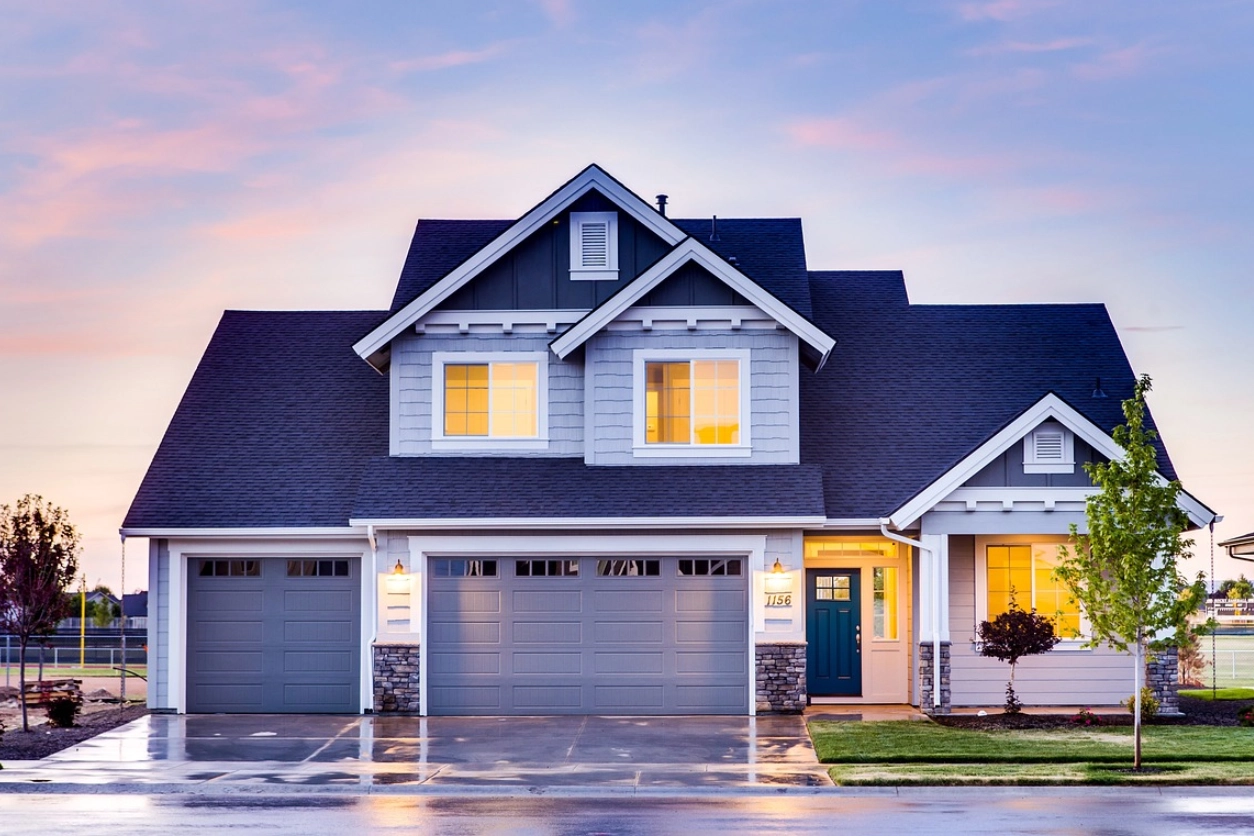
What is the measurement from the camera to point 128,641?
39.0 m

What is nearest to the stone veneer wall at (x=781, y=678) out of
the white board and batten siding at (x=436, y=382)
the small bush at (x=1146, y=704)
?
the white board and batten siding at (x=436, y=382)

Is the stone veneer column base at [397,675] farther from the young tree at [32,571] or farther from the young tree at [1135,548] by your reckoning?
the young tree at [1135,548]

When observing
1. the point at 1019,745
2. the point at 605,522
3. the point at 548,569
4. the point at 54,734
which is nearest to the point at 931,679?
the point at 1019,745

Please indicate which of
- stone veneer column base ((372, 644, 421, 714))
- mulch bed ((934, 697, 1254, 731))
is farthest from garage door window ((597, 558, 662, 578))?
mulch bed ((934, 697, 1254, 731))

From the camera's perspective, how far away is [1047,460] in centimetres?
2214

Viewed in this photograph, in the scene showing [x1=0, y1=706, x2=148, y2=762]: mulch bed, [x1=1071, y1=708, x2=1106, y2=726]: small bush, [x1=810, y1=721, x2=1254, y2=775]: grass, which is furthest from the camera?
[x1=1071, y1=708, x2=1106, y2=726]: small bush

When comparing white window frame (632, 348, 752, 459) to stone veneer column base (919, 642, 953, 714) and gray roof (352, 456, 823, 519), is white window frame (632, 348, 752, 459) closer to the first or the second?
gray roof (352, 456, 823, 519)

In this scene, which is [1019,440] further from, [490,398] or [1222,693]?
[490,398]

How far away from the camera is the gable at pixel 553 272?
2409cm

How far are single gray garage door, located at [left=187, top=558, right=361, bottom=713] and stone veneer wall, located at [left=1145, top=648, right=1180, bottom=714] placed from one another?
12.2 meters

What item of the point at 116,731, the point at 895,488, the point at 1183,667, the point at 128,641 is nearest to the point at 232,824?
the point at 116,731

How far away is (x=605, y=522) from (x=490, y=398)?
3155mm

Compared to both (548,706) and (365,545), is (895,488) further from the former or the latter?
(365,545)

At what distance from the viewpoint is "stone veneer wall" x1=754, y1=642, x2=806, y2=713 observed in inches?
890
